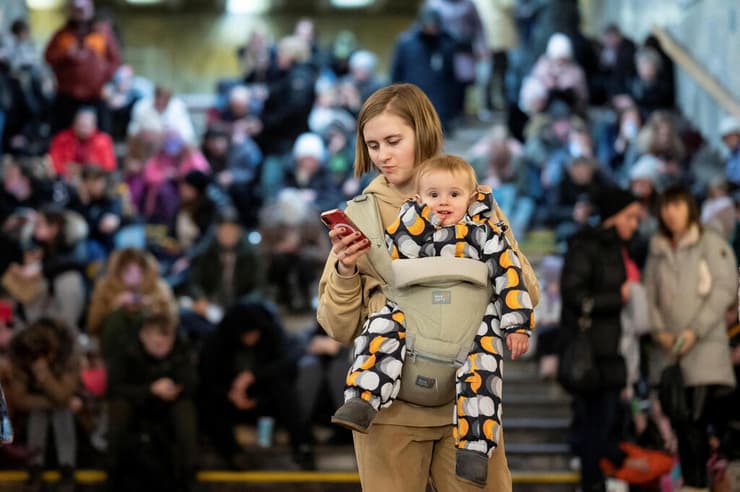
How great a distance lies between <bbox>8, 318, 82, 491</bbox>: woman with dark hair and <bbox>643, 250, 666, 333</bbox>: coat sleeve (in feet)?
13.5

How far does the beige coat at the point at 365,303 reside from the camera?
451cm

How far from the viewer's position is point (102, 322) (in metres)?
10.9

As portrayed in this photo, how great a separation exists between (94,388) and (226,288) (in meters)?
1.36

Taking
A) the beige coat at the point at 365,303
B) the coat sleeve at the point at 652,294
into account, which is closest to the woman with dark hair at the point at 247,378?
the coat sleeve at the point at 652,294

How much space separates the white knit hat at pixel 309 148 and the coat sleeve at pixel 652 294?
18.2ft

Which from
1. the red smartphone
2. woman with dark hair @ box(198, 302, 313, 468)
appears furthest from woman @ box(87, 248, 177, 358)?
the red smartphone

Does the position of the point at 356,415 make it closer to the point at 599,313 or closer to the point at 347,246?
the point at 347,246

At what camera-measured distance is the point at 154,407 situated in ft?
33.6

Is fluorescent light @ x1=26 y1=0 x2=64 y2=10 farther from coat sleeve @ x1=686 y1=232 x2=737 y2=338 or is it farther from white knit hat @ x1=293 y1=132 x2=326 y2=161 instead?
coat sleeve @ x1=686 y1=232 x2=737 y2=338

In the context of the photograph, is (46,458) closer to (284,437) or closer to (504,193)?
(284,437)

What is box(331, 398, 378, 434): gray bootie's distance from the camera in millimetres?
4340

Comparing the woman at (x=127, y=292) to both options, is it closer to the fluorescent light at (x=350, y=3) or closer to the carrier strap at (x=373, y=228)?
the carrier strap at (x=373, y=228)

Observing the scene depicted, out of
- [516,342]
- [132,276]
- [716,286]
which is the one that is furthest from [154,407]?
[516,342]

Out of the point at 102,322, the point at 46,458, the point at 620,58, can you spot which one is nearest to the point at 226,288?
the point at 102,322
